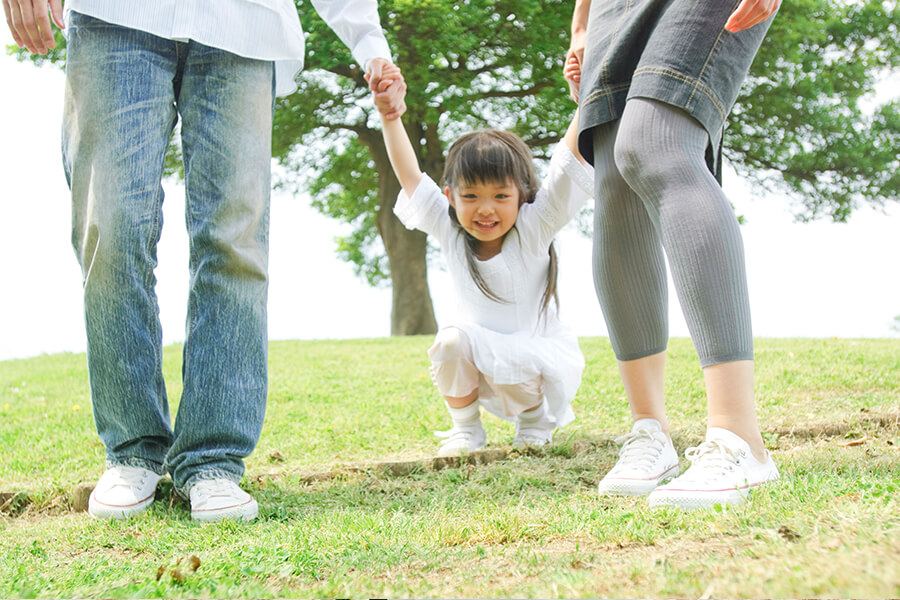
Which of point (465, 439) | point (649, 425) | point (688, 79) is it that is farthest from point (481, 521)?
point (465, 439)

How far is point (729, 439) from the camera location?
5.95 feet

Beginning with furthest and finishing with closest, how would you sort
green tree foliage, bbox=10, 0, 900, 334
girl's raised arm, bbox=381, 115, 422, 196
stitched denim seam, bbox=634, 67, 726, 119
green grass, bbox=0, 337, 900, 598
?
1. green tree foliage, bbox=10, 0, 900, 334
2. girl's raised arm, bbox=381, 115, 422, 196
3. stitched denim seam, bbox=634, 67, 726, 119
4. green grass, bbox=0, 337, 900, 598

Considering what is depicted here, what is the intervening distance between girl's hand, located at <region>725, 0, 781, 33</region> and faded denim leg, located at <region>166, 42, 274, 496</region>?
1.44 meters

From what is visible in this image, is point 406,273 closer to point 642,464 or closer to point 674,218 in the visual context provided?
point 642,464

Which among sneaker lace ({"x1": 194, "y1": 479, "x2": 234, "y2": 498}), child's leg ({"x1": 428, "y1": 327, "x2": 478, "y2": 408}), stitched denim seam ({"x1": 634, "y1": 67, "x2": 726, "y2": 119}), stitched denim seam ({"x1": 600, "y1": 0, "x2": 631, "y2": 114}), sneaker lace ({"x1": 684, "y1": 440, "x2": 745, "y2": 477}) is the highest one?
stitched denim seam ({"x1": 600, "y1": 0, "x2": 631, "y2": 114})

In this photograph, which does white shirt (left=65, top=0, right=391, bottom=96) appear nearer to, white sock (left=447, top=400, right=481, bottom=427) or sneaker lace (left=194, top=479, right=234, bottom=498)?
sneaker lace (left=194, top=479, right=234, bottom=498)

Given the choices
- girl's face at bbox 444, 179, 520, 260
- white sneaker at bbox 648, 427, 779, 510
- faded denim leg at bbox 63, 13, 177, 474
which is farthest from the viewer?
girl's face at bbox 444, 179, 520, 260

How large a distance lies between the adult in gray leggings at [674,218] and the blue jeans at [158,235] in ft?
3.55

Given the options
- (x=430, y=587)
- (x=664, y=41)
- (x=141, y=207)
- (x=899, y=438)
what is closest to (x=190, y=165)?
(x=141, y=207)

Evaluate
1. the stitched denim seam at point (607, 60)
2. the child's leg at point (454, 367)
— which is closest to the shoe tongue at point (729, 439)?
the stitched denim seam at point (607, 60)

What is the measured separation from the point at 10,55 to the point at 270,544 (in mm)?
12474

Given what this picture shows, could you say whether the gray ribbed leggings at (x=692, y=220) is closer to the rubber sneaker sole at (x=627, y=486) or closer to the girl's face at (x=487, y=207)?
the rubber sneaker sole at (x=627, y=486)

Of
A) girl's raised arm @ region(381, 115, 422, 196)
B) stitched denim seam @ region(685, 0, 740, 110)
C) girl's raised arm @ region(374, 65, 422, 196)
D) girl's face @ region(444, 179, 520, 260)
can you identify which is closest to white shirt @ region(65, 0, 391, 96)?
girl's raised arm @ region(374, 65, 422, 196)

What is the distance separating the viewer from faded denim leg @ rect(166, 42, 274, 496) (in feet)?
7.74
